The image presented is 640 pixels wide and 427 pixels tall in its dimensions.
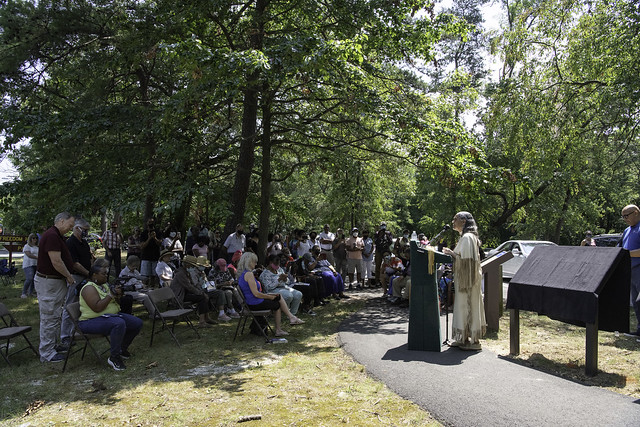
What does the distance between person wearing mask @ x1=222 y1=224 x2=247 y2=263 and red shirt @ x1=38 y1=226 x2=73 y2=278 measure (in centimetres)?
530

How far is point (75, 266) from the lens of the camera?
7.13m

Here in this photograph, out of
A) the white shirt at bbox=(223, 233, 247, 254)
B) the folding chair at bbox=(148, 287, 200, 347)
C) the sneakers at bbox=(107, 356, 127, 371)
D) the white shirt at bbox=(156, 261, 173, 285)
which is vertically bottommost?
the sneakers at bbox=(107, 356, 127, 371)

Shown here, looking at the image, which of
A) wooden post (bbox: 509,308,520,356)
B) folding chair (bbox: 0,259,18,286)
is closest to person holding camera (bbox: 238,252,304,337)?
wooden post (bbox: 509,308,520,356)

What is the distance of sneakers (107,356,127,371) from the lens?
6.31 m

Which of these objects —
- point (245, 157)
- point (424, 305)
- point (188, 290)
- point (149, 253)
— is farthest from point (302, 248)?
point (424, 305)

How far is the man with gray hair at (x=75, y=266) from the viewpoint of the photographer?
23.4ft

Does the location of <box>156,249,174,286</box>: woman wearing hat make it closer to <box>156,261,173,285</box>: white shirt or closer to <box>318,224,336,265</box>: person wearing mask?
<box>156,261,173,285</box>: white shirt

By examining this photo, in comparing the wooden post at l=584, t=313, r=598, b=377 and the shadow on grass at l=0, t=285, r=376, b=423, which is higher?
the wooden post at l=584, t=313, r=598, b=377

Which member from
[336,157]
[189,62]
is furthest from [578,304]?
[336,157]

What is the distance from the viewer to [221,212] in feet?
35.2

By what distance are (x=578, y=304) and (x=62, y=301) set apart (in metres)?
6.78

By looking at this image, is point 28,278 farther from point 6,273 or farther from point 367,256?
point 367,256

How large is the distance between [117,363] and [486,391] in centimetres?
459

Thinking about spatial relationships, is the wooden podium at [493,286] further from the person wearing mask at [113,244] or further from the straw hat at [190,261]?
the person wearing mask at [113,244]
